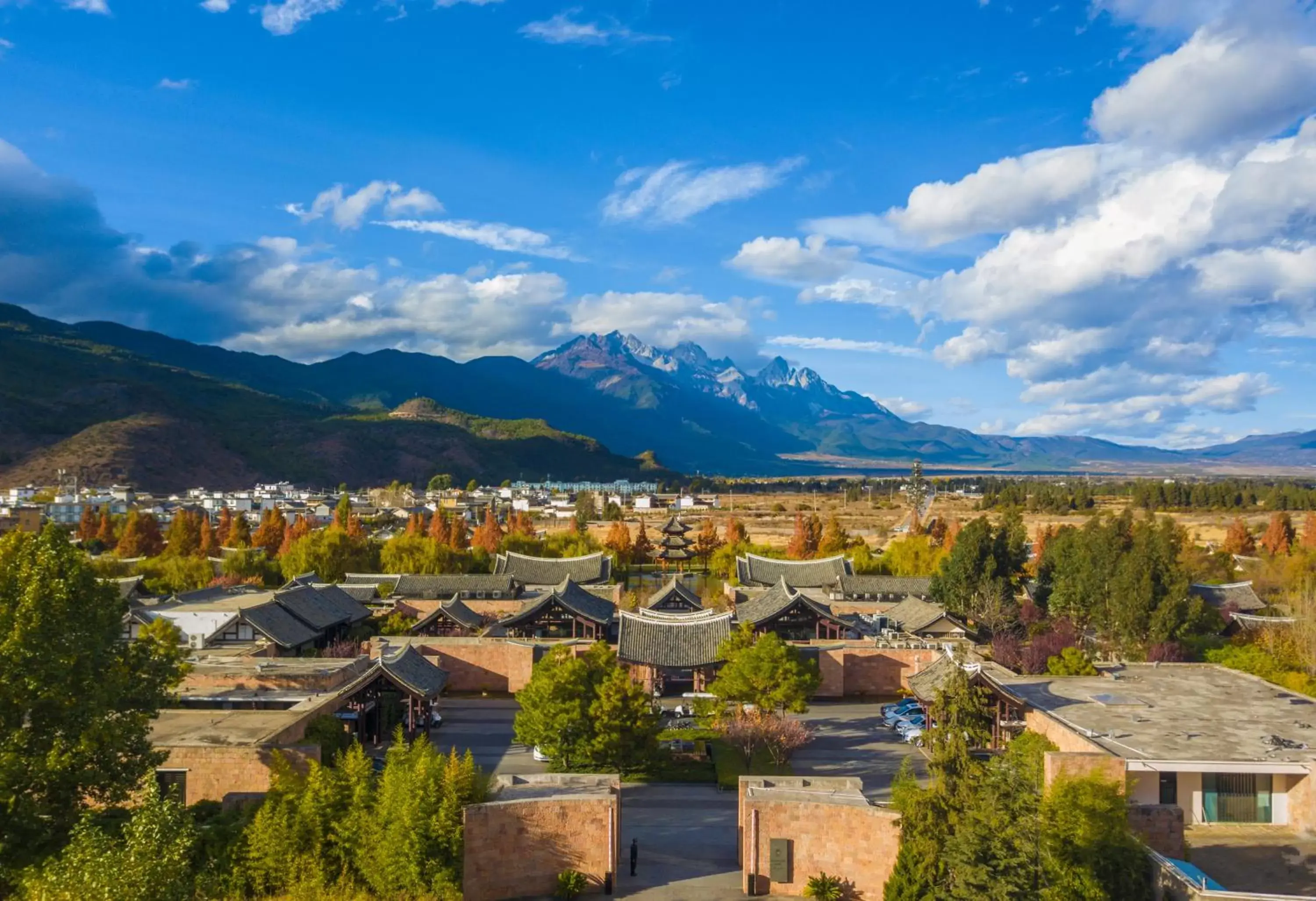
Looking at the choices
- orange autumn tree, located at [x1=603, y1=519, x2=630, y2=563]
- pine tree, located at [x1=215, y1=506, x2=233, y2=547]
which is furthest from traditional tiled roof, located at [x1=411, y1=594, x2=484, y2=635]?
pine tree, located at [x1=215, y1=506, x2=233, y2=547]

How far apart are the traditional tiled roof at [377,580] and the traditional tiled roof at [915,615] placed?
26762 millimetres

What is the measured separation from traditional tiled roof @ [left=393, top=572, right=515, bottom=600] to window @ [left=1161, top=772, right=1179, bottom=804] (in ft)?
115

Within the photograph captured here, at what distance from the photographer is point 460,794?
17422mm

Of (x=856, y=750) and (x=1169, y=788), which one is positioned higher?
(x=1169, y=788)

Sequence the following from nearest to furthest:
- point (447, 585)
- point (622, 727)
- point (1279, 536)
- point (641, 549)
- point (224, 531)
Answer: point (622, 727) < point (447, 585) < point (1279, 536) < point (641, 549) < point (224, 531)

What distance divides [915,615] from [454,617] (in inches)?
853

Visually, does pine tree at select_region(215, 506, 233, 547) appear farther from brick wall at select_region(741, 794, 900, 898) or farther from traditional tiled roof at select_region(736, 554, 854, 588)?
brick wall at select_region(741, 794, 900, 898)

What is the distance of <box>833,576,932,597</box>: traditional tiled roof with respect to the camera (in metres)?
51.0

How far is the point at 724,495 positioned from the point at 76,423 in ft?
380

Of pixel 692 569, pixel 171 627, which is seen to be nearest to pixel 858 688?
pixel 171 627

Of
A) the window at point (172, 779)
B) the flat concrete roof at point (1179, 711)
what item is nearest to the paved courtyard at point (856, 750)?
the flat concrete roof at point (1179, 711)

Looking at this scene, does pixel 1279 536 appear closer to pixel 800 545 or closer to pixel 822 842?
pixel 800 545

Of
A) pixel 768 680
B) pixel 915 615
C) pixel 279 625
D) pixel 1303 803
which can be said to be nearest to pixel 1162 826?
pixel 1303 803

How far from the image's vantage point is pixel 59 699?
53.3 feet
